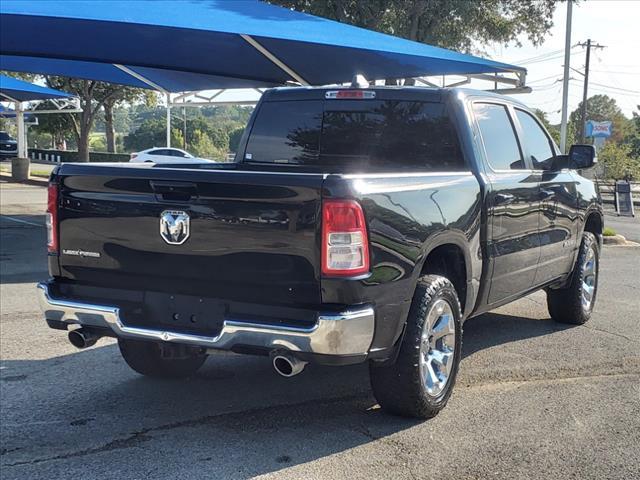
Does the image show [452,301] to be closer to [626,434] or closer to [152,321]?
[626,434]

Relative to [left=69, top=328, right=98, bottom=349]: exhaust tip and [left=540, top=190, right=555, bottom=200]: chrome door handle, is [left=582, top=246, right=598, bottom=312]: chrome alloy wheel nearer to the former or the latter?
[left=540, top=190, right=555, bottom=200]: chrome door handle

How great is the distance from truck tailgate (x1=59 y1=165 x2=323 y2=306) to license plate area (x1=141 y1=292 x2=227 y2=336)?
5 cm

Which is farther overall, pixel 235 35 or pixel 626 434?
pixel 235 35

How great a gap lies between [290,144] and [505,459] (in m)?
2.81

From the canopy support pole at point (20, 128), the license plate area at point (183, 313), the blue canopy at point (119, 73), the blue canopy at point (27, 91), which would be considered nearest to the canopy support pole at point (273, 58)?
the blue canopy at point (119, 73)

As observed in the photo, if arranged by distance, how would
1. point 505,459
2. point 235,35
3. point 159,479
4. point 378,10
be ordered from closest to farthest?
point 159,479, point 505,459, point 235,35, point 378,10

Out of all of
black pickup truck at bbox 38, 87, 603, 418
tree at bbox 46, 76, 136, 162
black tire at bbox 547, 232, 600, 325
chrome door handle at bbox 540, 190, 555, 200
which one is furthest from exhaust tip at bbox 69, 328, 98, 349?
tree at bbox 46, 76, 136, 162

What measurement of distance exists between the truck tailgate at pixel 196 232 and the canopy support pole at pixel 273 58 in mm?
7517

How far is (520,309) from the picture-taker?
776 cm

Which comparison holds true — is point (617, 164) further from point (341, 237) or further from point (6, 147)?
point (6, 147)

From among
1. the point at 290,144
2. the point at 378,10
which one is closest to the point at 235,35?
the point at 290,144

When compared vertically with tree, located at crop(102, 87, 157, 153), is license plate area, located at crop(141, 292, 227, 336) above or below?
below

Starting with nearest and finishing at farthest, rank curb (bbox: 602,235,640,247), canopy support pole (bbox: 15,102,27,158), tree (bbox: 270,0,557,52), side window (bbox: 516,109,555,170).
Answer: side window (bbox: 516,109,555,170) < curb (bbox: 602,235,640,247) < tree (bbox: 270,0,557,52) < canopy support pole (bbox: 15,102,27,158)

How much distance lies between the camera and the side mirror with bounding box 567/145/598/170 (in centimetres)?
625
